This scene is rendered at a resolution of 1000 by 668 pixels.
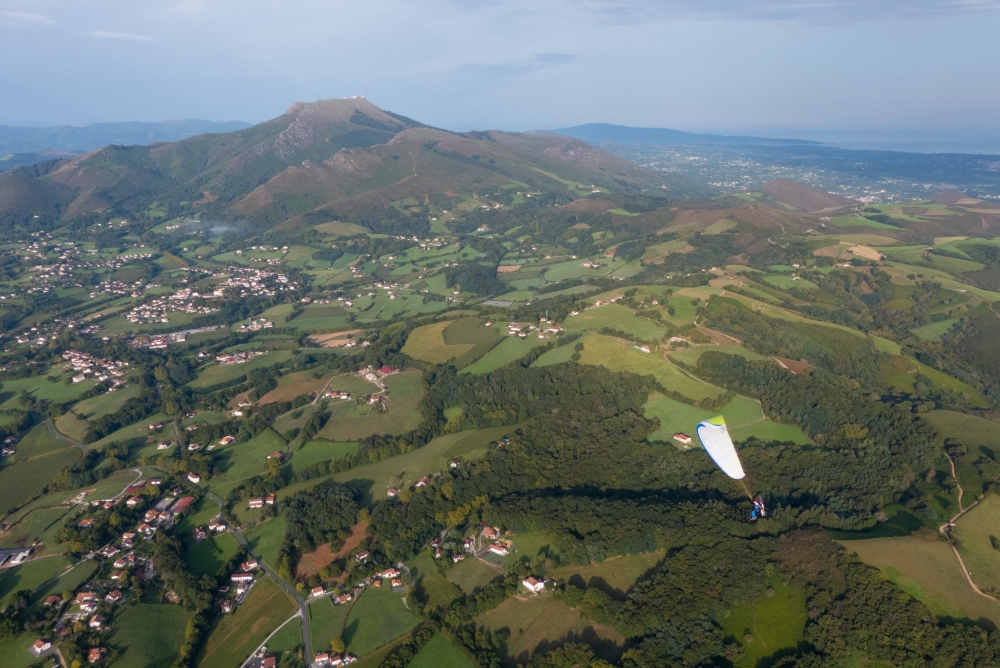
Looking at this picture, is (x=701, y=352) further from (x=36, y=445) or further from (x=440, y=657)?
(x=36, y=445)

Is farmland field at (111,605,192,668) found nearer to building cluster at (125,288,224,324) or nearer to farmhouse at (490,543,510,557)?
farmhouse at (490,543,510,557)

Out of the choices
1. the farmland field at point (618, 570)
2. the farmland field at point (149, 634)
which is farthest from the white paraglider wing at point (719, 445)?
the farmland field at point (149, 634)

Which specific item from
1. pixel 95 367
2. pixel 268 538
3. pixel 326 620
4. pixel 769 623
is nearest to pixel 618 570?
pixel 769 623

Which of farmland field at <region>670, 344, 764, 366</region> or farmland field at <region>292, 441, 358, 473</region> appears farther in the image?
farmland field at <region>670, 344, 764, 366</region>

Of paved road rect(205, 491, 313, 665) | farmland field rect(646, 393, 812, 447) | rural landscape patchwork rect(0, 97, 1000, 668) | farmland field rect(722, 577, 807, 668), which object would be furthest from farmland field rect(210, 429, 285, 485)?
farmland field rect(722, 577, 807, 668)

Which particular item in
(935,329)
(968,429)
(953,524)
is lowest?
(953,524)

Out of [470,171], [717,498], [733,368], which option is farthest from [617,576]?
[470,171]
